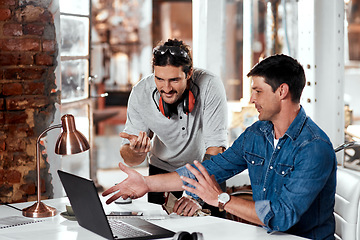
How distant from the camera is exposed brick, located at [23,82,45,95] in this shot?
8.54 ft

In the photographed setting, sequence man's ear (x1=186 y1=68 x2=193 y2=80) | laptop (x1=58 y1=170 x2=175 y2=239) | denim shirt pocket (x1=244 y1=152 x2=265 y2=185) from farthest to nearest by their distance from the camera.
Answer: man's ear (x1=186 y1=68 x2=193 y2=80), denim shirt pocket (x1=244 y1=152 x2=265 y2=185), laptop (x1=58 y1=170 x2=175 y2=239)

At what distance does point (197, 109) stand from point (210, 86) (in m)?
0.13

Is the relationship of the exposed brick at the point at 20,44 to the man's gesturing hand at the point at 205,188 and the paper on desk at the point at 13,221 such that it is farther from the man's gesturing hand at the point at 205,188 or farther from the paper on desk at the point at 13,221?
the man's gesturing hand at the point at 205,188

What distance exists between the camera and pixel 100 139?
9461 millimetres

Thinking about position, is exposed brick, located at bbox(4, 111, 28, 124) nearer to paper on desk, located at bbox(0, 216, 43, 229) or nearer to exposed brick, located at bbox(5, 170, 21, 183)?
exposed brick, located at bbox(5, 170, 21, 183)

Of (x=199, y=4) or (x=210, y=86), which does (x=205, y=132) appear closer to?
(x=210, y=86)

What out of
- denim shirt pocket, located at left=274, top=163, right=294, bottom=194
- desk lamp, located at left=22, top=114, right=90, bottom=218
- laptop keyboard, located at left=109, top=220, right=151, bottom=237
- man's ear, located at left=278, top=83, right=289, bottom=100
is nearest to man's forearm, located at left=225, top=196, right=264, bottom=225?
denim shirt pocket, located at left=274, top=163, right=294, bottom=194

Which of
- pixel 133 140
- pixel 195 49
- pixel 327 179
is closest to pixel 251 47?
pixel 195 49

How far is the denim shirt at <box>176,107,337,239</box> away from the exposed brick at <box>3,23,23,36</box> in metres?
1.22

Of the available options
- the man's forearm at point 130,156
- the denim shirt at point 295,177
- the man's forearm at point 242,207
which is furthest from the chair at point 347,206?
the man's forearm at point 130,156

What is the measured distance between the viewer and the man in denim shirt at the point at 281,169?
1.80 m

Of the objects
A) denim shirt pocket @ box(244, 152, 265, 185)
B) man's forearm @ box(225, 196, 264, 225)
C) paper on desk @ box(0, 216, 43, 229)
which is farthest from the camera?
denim shirt pocket @ box(244, 152, 265, 185)

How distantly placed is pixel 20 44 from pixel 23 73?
0.45 feet

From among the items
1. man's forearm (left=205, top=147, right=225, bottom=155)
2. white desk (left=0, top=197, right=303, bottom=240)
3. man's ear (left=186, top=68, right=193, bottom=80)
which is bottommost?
white desk (left=0, top=197, right=303, bottom=240)
